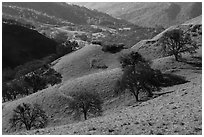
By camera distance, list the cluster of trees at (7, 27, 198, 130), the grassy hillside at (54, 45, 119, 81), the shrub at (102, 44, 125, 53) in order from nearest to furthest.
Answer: the cluster of trees at (7, 27, 198, 130), the grassy hillside at (54, 45, 119, 81), the shrub at (102, 44, 125, 53)

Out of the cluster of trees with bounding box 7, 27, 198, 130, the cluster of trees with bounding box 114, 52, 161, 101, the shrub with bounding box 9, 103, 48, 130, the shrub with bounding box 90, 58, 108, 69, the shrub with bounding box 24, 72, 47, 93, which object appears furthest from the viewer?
the shrub with bounding box 90, 58, 108, 69

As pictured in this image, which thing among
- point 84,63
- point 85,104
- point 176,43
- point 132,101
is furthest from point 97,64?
point 85,104

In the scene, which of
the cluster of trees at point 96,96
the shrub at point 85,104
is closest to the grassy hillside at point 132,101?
the cluster of trees at point 96,96

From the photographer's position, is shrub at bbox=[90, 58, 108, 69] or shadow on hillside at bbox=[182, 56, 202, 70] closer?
shadow on hillside at bbox=[182, 56, 202, 70]

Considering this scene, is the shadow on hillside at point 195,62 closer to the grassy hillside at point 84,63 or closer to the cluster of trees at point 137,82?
the cluster of trees at point 137,82

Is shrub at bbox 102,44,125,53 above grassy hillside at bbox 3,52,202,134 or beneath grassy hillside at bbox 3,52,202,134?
above

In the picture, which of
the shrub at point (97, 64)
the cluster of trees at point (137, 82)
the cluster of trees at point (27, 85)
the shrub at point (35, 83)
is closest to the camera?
the cluster of trees at point (137, 82)

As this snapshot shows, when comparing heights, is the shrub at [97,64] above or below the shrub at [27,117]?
above

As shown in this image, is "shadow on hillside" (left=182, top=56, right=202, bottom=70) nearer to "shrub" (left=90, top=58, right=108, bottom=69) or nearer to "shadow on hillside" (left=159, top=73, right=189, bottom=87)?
"shadow on hillside" (left=159, top=73, right=189, bottom=87)

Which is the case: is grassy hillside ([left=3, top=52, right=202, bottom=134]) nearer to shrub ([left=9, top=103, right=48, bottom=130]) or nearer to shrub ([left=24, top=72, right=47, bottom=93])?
shrub ([left=9, top=103, right=48, bottom=130])

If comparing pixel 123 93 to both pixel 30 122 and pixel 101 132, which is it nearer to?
pixel 30 122

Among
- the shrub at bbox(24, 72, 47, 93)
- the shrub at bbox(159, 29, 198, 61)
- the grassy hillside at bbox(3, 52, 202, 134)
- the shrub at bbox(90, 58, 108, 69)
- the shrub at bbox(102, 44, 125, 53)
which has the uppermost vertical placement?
the shrub at bbox(102, 44, 125, 53)

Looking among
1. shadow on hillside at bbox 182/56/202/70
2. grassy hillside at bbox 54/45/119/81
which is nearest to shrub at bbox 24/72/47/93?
grassy hillside at bbox 54/45/119/81

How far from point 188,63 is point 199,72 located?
9.93 metres
